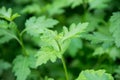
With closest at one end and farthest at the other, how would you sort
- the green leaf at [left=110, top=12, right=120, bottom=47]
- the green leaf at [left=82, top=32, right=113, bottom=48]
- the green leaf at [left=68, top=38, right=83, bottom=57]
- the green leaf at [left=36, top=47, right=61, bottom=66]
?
the green leaf at [left=36, top=47, right=61, bottom=66] → the green leaf at [left=110, top=12, right=120, bottom=47] → the green leaf at [left=82, top=32, right=113, bottom=48] → the green leaf at [left=68, top=38, right=83, bottom=57]

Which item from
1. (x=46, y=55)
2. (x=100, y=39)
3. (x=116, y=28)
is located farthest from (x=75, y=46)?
(x=46, y=55)

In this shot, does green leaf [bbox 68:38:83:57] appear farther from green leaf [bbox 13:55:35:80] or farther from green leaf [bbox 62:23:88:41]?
green leaf [bbox 62:23:88:41]

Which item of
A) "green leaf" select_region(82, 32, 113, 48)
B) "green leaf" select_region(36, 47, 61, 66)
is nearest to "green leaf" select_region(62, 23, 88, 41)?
"green leaf" select_region(36, 47, 61, 66)

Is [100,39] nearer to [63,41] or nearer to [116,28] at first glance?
[116,28]

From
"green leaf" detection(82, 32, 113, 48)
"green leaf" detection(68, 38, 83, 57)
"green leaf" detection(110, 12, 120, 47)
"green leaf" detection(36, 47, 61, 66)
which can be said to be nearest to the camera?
"green leaf" detection(36, 47, 61, 66)

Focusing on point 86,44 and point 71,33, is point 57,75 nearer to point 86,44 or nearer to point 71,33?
point 86,44

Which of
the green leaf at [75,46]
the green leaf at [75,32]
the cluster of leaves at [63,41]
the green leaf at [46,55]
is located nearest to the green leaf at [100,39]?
the cluster of leaves at [63,41]

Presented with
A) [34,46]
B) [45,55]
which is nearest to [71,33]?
[45,55]

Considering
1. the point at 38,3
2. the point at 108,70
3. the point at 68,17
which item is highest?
the point at 38,3
